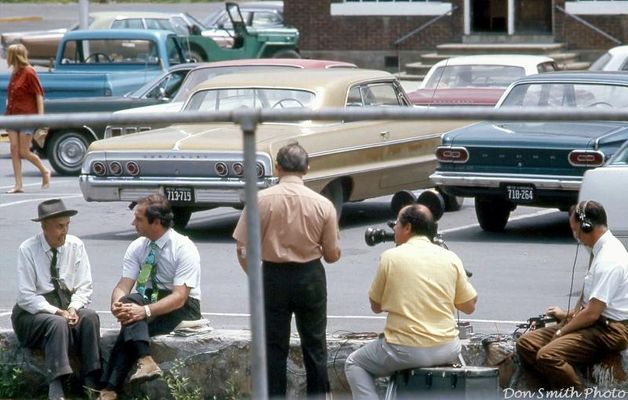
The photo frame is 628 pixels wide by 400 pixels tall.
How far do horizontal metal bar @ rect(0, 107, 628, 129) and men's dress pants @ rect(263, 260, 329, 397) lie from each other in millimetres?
2134

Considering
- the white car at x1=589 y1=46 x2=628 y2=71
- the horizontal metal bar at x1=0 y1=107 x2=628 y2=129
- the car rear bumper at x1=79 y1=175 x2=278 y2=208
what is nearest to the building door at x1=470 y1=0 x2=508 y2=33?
the white car at x1=589 y1=46 x2=628 y2=71

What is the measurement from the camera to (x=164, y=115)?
4461 mm

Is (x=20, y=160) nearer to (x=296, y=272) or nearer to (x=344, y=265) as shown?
(x=344, y=265)

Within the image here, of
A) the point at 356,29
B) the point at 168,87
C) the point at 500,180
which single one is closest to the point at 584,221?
the point at 500,180

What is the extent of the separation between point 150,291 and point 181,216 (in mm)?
1969

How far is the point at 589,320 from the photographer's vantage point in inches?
255

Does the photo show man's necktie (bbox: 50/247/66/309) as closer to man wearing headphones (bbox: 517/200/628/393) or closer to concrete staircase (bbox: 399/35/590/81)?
man wearing headphones (bbox: 517/200/628/393)

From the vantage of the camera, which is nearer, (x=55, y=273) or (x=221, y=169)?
(x=55, y=273)

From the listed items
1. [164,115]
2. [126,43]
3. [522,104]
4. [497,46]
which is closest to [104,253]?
[164,115]

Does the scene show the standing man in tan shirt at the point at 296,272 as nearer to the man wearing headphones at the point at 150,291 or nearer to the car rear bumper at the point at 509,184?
the man wearing headphones at the point at 150,291

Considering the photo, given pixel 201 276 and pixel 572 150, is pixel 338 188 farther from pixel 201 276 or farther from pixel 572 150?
pixel 201 276

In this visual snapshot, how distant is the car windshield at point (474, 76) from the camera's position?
1755 centimetres

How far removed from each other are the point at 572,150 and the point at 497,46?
18.3 meters

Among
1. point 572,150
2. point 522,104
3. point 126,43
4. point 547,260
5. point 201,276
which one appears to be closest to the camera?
point 547,260
